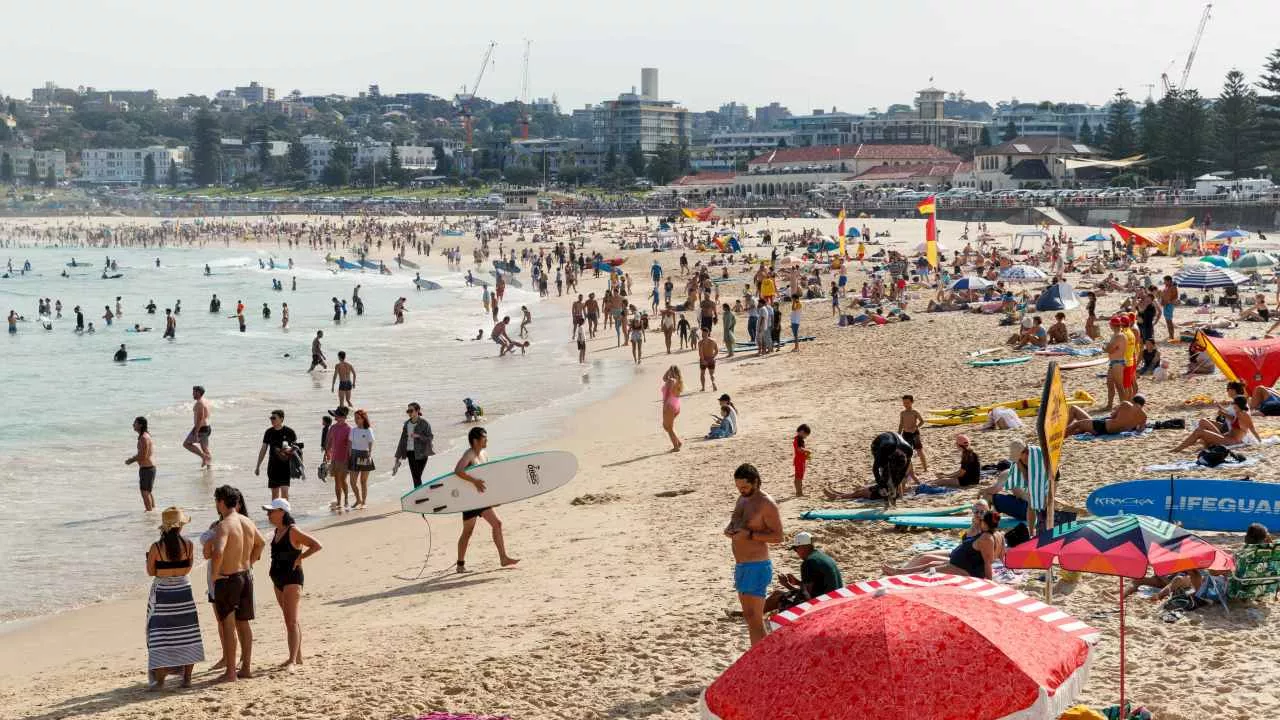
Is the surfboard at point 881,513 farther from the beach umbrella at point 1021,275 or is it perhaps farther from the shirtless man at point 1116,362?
the beach umbrella at point 1021,275

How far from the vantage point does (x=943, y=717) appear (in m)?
4.18

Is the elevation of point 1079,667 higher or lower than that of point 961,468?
higher

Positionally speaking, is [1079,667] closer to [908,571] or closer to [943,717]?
[943,717]

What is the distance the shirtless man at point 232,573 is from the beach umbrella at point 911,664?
3.36 meters

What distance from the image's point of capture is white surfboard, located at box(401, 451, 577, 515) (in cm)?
944

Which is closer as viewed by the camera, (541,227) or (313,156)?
(541,227)

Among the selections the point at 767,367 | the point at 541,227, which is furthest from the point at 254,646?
the point at 541,227

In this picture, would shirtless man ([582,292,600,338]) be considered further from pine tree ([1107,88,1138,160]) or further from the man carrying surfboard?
pine tree ([1107,88,1138,160])

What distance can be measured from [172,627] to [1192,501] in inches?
241

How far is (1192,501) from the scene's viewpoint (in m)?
8.30

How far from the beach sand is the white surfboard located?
0.53 m

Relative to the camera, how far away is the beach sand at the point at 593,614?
670 centimetres

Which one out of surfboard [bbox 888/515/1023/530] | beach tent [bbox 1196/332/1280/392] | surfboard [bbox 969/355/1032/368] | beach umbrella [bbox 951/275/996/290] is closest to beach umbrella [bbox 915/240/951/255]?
beach umbrella [bbox 951/275/996/290]

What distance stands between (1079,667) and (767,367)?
16.6 m
